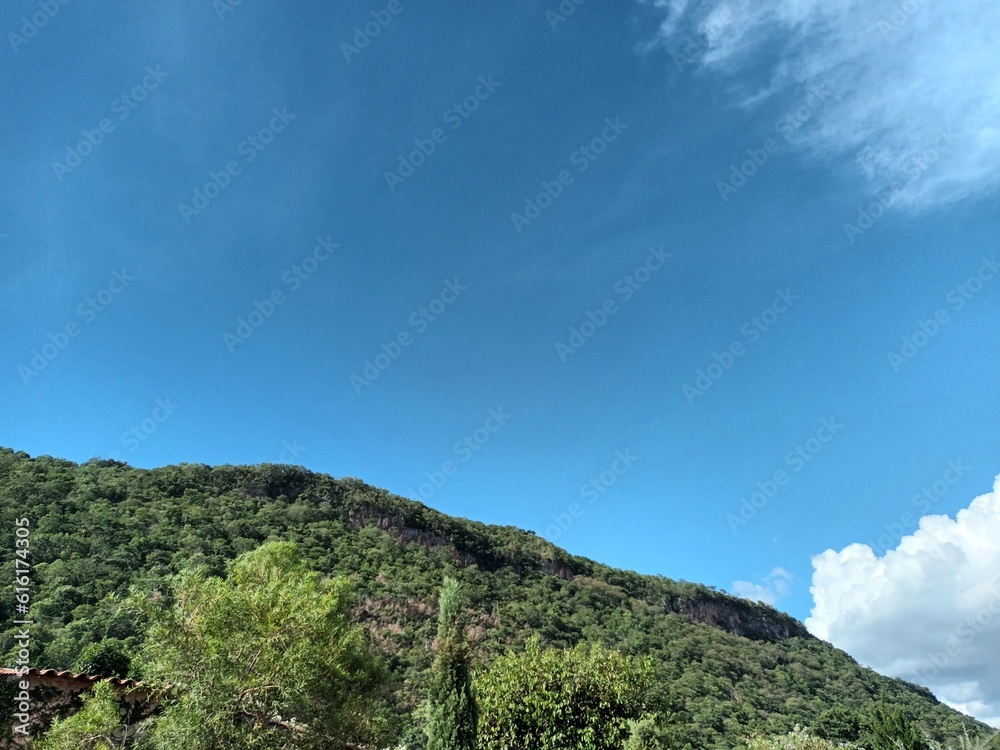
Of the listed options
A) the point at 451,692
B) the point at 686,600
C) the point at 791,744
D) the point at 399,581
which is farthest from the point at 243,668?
the point at 686,600

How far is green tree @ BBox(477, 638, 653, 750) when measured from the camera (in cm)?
1476

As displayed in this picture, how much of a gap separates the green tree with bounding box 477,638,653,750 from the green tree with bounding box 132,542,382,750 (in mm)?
4118

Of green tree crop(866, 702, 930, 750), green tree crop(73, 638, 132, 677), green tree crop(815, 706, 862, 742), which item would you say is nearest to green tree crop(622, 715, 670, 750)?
green tree crop(73, 638, 132, 677)

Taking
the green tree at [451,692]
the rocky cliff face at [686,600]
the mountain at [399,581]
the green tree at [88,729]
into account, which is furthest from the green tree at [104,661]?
the rocky cliff face at [686,600]

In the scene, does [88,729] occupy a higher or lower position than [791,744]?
lower

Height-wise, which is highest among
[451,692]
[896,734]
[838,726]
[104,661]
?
[838,726]

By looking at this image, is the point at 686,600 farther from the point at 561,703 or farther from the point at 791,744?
the point at 561,703

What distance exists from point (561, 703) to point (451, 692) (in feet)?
12.9

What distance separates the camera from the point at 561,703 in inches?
596

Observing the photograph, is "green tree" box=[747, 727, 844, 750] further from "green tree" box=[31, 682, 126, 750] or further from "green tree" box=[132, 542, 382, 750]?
"green tree" box=[31, 682, 126, 750]

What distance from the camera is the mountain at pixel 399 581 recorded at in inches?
1257

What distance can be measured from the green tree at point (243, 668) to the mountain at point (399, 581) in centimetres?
789

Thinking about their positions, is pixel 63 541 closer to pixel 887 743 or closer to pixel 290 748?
pixel 290 748

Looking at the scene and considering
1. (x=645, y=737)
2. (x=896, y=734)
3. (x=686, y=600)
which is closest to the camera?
(x=645, y=737)
